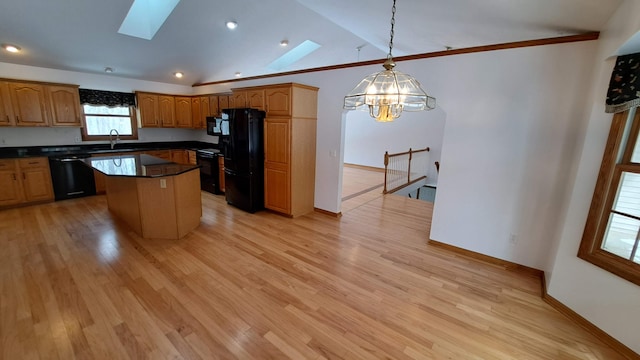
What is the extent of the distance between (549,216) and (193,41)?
5.62 meters

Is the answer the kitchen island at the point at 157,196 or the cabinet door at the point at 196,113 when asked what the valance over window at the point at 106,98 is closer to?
the cabinet door at the point at 196,113

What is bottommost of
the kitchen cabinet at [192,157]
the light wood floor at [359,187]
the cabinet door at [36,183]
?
the light wood floor at [359,187]

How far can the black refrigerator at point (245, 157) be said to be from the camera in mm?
4332

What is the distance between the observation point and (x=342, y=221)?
14.4ft

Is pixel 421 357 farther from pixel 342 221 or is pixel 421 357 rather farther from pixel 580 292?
pixel 342 221

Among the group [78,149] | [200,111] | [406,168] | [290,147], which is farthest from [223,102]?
[406,168]

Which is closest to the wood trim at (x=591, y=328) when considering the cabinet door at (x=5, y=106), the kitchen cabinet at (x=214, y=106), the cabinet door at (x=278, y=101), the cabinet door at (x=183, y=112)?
the cabinet door at (x=278, y=101)

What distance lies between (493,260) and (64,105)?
297 inches

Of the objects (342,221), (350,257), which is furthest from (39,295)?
(342,221)

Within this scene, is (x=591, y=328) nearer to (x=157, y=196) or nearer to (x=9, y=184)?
(x=157, y=196)

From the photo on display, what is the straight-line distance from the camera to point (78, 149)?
531cm

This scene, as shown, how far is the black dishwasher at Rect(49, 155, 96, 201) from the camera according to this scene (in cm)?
479

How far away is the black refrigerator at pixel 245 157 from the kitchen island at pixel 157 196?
0.84 metres

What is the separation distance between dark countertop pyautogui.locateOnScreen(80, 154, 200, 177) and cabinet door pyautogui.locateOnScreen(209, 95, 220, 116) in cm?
213
